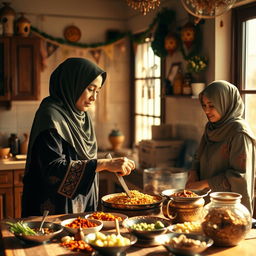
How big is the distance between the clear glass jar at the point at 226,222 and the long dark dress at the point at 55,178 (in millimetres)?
685

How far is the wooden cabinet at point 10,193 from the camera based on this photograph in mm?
4484

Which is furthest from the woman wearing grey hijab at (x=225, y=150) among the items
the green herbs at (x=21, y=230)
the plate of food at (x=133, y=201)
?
the green herbs at (x=21, y=230)

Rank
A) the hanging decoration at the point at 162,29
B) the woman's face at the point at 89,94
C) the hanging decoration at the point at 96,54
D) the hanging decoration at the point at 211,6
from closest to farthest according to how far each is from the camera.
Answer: the hanging decoration at the point at 211,6, the woman's face at the point at 89,94, the hanging decoration at the point at 162,29, the hanging decoration at the point at 96,54

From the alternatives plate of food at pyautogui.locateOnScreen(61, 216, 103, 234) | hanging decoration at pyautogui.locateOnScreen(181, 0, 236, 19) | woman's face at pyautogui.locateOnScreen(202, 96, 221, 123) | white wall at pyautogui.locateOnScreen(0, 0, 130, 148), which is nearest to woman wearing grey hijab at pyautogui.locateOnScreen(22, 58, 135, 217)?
plate of food at pyautogui.locateOnScreen(61, 216, 103, 234)

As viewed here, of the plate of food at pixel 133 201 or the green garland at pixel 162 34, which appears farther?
the green garland at pixel 162 34

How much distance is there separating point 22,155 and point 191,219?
3.12 metres

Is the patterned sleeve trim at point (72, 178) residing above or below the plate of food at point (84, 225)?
above

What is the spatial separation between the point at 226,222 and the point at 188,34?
2.30 m

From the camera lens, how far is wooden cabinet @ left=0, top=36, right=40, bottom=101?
184 inches

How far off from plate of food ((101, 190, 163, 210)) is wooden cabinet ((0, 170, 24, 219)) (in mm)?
2427

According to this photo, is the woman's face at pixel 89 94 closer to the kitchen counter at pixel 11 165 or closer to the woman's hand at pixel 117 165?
the woman's hand at pixel 117 165

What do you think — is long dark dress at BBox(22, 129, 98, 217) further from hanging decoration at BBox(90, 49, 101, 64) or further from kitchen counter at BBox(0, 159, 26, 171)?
hanging decoration at BBox(90, 49, 101, 64)

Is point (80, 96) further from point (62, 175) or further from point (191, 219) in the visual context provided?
point (191, 219)

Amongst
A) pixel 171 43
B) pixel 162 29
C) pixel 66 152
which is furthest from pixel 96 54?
pixel 66 152
